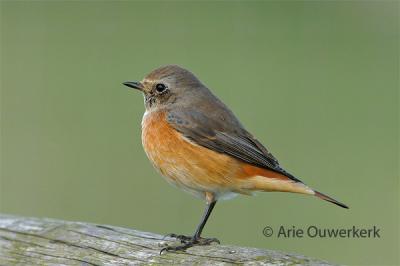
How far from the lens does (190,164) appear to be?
5.51 metres

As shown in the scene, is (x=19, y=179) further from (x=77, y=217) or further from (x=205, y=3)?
(x=205, y=3)

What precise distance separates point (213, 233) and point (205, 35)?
Result: 7.67 meters

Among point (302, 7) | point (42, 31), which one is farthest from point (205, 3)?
point (42, 31)

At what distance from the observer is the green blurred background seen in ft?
28.1

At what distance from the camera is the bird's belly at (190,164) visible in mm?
5484

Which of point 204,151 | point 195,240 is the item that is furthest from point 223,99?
point 195,240

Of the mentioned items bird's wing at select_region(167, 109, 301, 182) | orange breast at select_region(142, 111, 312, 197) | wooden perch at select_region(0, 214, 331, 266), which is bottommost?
wooden perch at select_region(0, 214, 331, 266)

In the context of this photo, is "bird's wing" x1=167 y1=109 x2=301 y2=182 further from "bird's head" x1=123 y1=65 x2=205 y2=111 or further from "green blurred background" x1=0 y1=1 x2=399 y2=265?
"green blurred background" x1=0 y1=1 x2=399 y2=265

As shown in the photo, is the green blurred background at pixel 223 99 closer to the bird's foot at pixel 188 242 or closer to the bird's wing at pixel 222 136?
the bird's wing at pixel 222 136

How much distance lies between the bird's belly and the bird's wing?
0.06m

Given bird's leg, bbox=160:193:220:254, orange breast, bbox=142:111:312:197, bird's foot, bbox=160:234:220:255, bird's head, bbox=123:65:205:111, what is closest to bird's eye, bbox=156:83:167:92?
bird's head, bbox=123:65:205:111

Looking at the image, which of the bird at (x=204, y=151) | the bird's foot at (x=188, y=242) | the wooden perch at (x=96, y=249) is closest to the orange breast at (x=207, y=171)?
the bird at (x=204, y=151)

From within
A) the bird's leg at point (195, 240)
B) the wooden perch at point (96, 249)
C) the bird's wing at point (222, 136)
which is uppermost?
the bird's wing at point (222, 136)

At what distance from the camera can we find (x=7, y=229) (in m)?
4.94
